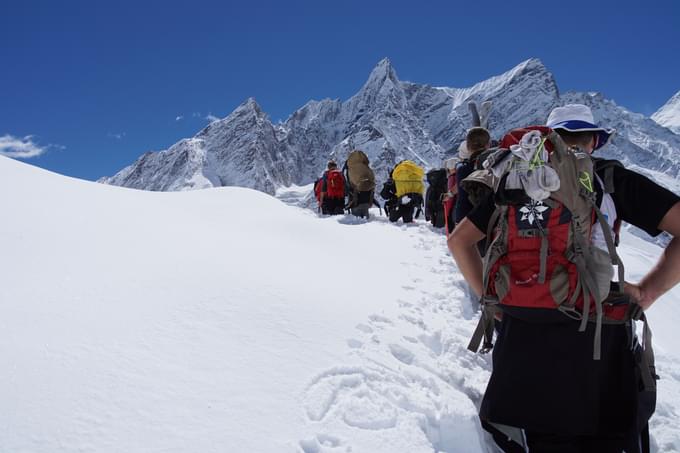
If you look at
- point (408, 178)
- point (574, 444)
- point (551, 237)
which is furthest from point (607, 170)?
point (408, 178)

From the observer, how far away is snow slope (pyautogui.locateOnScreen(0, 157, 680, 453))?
208 cm

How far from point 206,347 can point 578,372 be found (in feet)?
7.05

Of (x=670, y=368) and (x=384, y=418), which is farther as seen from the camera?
(x=670, y=368)

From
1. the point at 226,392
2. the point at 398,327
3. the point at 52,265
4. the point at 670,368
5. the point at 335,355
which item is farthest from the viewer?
the point at 670,368

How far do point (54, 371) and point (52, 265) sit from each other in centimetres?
148

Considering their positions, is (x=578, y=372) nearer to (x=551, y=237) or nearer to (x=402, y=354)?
(x=551, y=237)

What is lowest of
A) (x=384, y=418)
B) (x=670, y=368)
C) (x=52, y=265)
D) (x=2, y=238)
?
(x=670, y=368)

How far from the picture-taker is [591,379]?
2172 millimetres

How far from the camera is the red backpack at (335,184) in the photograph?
13234 mm

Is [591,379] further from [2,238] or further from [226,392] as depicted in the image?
[2,238]

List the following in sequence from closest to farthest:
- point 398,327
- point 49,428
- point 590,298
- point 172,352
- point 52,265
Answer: point 49,428, point 590,298, point 172,352, point 52,265, point 398,327

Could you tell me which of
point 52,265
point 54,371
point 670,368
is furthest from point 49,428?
point 670,368

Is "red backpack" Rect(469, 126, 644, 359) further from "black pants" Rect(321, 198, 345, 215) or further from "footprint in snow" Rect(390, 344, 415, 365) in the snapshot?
"black pants" Rect(321, 198, 345, 215)

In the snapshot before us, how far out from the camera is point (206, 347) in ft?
9.02
